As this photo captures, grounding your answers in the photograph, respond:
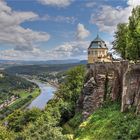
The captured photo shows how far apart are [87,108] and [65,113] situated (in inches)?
690

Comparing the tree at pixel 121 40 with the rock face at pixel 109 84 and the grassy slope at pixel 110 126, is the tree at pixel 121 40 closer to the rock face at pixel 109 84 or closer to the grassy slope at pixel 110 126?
the rock face at pixel 109 84

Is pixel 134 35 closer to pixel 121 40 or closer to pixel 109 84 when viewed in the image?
pixel 109 84

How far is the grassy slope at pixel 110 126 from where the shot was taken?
4141 centimetres

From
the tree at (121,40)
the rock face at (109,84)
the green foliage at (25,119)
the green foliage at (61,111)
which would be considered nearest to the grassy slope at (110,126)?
the rock face at (109,84)

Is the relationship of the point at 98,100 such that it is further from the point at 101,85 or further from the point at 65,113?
the point at 65,113

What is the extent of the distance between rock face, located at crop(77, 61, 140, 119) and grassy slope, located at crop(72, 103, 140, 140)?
2.58m

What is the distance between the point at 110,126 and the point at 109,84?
57.8ft

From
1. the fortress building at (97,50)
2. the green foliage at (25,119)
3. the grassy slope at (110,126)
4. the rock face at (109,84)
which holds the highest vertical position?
the fortress building at (97,50)

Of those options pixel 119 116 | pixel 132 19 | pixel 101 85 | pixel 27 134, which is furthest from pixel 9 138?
pixel 132 19

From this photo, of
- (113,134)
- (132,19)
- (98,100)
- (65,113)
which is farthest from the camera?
(65,113)

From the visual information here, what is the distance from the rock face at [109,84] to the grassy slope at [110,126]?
8.45 feet

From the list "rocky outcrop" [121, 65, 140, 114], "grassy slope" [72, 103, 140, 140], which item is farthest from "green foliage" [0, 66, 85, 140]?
"rocky outcrop" [121, 65, 140, 114]

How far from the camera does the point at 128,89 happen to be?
51.1 metres

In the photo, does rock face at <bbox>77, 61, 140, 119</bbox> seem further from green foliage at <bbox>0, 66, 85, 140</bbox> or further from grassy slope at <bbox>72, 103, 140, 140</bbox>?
green foliage at <bbox>0, 66, 85, 140</bbox>
